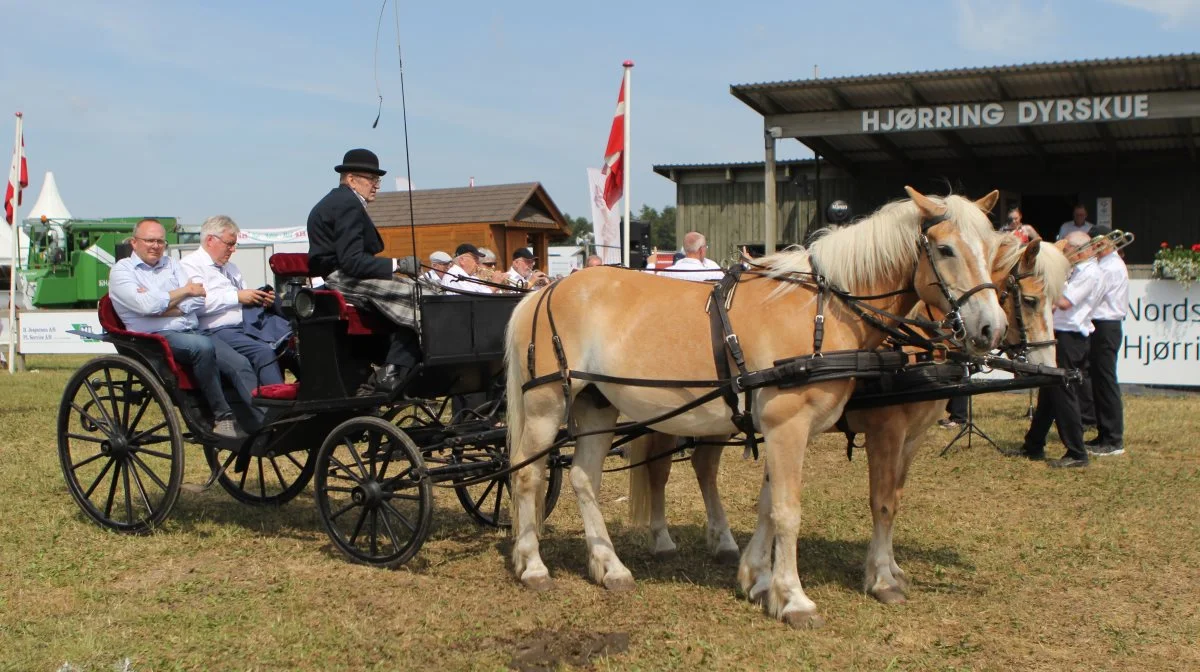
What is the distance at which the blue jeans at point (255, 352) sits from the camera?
6500mm

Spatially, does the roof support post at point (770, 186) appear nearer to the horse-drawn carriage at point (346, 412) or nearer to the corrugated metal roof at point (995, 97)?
the corrugated metal roof at point (995, 97)

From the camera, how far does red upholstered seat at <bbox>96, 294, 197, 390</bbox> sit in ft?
20.1

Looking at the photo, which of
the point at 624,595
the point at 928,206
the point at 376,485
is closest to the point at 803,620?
the point at 624,595

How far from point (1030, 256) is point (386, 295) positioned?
3.52 meters

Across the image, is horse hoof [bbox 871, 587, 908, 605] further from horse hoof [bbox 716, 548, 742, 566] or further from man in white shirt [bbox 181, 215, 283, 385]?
man in white shirt [bbox 181, 215, 283, 385]

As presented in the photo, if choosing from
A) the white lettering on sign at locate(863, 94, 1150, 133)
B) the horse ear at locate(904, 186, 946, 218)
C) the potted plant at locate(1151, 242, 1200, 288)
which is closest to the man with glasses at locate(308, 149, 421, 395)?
the horse ear at locate(904, 186, 946, 218)

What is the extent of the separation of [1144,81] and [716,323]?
42.9 feet

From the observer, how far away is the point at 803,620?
15.5 ft

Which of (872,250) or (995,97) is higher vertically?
(995,97)

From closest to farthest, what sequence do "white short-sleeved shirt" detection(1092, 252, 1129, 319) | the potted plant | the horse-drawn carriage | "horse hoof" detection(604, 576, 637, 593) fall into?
1. "horse hoof" detection(604, 576, 637, 593)
2. the horse-drawn carriage
3. "white short-sleeved shirt" detection(1092, 252, 1129, 319)
4. the potted plant

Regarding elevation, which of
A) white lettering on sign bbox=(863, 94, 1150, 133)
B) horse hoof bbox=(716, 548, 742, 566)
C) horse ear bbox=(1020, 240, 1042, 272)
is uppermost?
white lettering on sign bbox=(863, 94, 1150, 133)

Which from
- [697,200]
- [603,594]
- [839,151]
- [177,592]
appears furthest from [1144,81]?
[177,592]

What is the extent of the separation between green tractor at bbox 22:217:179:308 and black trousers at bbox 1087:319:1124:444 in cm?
2444

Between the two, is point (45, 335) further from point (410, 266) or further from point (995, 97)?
point (995, 97)
